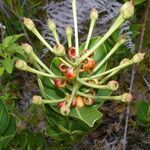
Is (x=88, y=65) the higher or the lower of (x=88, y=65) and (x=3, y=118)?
the higher

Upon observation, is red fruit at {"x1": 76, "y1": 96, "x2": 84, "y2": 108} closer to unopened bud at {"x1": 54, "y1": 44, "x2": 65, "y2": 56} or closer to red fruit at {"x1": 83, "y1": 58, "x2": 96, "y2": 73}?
red fruit at {"x1": 83, "y1": 58, "x2": 96, "y2": 73}

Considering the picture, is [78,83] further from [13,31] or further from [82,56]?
[13,31]

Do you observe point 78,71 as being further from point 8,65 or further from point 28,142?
point 28,142

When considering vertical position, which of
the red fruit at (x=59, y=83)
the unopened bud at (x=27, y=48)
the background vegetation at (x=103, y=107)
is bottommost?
the background vegetation at (x=103, y=107)

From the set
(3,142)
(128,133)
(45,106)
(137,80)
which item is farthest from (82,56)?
(137,80)

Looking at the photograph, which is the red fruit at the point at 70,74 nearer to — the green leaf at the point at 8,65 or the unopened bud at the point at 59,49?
the unopened bud at the point at 59,49

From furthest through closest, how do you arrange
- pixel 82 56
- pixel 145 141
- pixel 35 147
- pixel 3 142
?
pixel 145 141
pixel 35 147
pixel 3 142
pixel 82 56

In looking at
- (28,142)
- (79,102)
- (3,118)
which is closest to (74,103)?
(79,102)

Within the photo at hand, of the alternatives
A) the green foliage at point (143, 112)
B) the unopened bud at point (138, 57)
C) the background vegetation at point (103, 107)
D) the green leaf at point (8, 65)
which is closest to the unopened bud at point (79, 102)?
the unopened bud at point (138, 57)

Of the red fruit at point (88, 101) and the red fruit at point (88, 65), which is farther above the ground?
the red fruit at point (88, 65)
